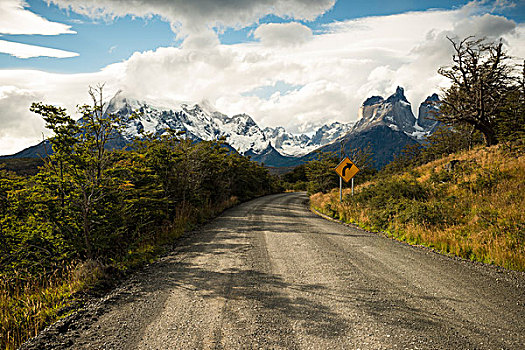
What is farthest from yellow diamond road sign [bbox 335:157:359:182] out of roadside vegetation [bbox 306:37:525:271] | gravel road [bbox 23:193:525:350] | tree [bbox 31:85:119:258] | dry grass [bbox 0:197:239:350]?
tree [bbox 31:85:119:258]

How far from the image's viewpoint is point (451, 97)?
2166 cm

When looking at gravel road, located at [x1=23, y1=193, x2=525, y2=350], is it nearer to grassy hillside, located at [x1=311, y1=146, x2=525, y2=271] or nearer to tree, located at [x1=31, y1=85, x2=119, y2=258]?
grassy hillside, located at [x1=311, y1=146, x2=525, y2=271]

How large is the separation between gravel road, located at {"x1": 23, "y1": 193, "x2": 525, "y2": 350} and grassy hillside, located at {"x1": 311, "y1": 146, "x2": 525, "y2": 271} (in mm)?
868

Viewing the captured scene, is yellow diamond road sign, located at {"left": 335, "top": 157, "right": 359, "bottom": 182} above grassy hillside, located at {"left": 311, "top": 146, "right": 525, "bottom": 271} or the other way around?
above

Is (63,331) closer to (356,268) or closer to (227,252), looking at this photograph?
(227,252)

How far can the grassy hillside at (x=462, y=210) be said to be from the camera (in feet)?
21.7

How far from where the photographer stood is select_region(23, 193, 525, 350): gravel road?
3225 mm

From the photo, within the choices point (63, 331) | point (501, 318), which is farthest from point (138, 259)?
point (501, 318)

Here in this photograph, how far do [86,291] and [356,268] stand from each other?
214 inches

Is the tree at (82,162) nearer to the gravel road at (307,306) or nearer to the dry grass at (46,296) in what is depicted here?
the dry grass at (46,296)

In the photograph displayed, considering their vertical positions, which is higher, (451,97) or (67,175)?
(451,97)

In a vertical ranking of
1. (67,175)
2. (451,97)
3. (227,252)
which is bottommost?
(227,252)

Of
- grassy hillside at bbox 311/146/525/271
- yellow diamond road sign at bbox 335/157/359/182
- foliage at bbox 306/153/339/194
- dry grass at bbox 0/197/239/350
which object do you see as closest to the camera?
dry grass at bbox 0/197/239/350

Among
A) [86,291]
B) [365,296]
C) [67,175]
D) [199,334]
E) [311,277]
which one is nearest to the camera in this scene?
[199,334]
